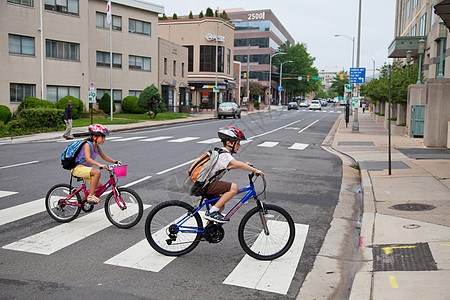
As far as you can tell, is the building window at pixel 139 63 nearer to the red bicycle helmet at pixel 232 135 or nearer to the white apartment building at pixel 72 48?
the white apartment building at pixel 72 48

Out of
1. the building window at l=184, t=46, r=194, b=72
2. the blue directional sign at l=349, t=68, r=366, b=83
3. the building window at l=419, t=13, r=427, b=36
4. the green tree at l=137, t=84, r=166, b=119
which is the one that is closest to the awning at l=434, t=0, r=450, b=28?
the blue directional sign at l=349, t=68, r=366, b=83

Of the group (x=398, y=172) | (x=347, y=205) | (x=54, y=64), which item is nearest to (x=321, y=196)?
(x=347, y=205)

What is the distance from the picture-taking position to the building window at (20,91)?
32281 mm

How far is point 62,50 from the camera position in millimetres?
35938

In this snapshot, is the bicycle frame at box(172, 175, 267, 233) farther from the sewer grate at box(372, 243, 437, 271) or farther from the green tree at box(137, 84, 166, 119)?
the green tree at box(137, 84, 166, 119)

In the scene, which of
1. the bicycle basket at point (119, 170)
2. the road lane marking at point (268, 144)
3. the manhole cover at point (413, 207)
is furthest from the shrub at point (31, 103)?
the manhole cover at point (413, 207)

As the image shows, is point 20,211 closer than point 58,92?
Yes

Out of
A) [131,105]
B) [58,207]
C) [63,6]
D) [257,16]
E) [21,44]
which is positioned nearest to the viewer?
[58,207]

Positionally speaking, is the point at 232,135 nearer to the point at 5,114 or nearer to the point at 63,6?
the point at 5,114

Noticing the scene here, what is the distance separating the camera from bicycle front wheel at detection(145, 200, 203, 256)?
6.04 m

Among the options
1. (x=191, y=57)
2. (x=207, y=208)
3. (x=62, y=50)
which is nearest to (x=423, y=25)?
(x=62, y=50)

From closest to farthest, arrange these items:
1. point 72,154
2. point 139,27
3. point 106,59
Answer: point 72,154
point 106,59
point 139,27

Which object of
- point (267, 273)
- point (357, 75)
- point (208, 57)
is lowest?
point (267, 273)

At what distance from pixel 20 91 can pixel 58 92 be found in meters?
3.50
